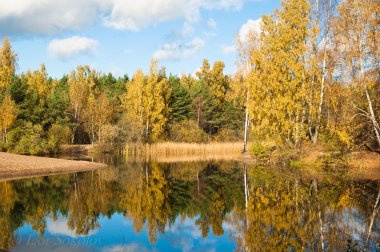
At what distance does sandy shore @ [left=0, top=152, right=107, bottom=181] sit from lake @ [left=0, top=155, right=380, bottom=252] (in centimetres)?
253

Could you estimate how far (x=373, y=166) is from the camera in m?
26.6

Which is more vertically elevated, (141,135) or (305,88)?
(305,88)

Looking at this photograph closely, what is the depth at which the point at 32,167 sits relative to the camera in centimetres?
2847

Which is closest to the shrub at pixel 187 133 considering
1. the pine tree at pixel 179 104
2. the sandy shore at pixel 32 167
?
the pine tree at pixel 179 104

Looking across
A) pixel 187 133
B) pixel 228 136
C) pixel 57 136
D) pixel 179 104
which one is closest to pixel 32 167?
pixel 57 136

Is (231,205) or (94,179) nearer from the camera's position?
(231,205)

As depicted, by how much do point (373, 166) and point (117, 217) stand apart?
1950 cm

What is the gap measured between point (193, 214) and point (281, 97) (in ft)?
58.0

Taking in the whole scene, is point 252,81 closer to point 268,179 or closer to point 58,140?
point 268,179

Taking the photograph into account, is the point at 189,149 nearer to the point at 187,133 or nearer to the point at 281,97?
the point at 187,133

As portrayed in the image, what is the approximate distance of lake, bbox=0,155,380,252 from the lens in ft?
38.3

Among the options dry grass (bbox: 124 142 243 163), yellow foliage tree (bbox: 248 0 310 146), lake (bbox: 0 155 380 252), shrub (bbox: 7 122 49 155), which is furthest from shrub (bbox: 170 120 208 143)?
lake (bbox: 0 155 380 252)

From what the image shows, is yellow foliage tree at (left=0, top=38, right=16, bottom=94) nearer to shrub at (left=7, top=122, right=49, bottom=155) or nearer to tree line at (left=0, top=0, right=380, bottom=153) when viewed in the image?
tree line at (left=0, top=0, right=380, bottom=153)

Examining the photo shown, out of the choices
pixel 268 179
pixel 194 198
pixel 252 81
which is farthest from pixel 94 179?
pixel 252 81
